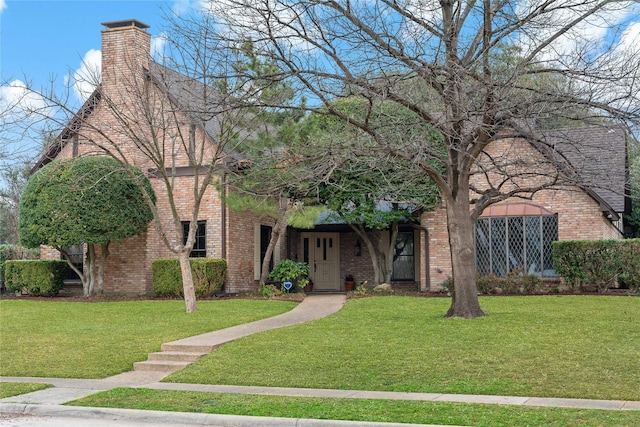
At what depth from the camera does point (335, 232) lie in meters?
27.9

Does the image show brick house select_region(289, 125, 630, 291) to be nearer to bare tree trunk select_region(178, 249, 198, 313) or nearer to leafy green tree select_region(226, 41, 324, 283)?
leafy green tree select_region(226, 41, 324, 283)

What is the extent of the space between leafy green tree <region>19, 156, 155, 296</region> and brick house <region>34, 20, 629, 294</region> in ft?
3.39

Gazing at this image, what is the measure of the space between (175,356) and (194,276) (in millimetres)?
10089

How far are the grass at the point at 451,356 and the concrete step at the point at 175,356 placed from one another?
1.29ft

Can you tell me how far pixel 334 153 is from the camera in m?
13.5

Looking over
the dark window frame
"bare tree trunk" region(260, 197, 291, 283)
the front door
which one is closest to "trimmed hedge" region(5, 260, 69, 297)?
"bare tree trunk" region(260, 197, 291, 283)

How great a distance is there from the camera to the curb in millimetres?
8008

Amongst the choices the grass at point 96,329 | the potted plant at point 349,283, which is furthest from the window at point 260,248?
the grass at point 96,329

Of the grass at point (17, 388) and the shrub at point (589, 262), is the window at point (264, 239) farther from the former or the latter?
the grass at point (17, 388)

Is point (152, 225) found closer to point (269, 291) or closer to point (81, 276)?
point (81, 276)

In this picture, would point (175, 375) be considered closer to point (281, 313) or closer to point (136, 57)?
point (281, 313)

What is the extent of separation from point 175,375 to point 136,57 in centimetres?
1387

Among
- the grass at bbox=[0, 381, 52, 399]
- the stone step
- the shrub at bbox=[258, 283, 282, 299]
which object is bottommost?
the grass at bbox=[0, 381, 52, 399]

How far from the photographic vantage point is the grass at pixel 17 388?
410 inches
